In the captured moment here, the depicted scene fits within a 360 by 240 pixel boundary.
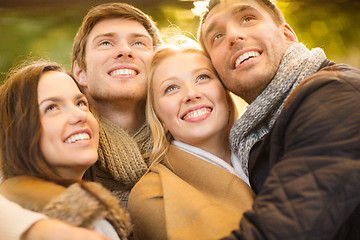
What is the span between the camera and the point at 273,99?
43.5 inches

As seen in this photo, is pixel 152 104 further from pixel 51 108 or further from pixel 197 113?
pixel 51 108

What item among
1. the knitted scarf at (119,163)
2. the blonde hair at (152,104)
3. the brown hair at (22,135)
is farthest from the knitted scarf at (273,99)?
the brown hair at (22,135)

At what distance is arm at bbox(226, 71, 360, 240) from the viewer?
733mm

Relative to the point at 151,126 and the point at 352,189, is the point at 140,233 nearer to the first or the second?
the point at 151,126

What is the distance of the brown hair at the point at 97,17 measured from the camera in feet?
4.90

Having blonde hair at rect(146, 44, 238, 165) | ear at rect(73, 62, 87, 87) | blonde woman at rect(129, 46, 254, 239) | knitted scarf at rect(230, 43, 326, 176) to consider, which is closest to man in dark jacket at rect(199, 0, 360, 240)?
A: knitted scarf at rect(230, 43, 326, 176)

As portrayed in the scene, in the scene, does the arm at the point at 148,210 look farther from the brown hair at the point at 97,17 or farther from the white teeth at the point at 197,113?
the brown hair at the point at 97,17

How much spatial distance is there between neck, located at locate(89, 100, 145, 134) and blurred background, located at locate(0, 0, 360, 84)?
0.79 ft

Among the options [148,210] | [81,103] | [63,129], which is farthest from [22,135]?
[148,210]

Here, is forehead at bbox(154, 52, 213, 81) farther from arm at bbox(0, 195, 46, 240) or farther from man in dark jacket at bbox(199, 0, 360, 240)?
arm at bbox(0, 195, 46, 240)

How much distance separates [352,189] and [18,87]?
871 millimetres

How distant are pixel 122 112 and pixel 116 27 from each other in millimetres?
357

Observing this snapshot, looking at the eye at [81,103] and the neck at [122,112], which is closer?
the eye at [81,103]

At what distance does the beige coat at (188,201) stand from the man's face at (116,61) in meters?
0.39
